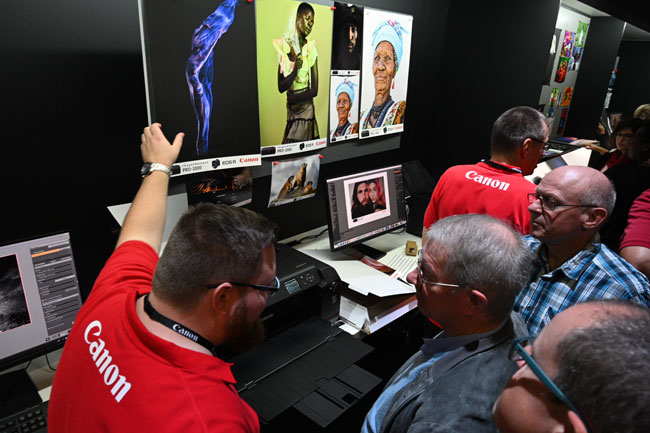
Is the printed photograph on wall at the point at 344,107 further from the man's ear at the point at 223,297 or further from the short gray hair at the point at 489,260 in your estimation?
the man's ear at the point at 223,297

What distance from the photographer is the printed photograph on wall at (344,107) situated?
2.31 m

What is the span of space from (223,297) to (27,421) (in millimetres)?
766

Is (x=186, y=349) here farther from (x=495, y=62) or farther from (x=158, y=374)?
(x=495, y=62)

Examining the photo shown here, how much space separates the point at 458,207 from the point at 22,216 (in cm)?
181

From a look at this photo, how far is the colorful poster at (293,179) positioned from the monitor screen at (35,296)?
3.46 ft

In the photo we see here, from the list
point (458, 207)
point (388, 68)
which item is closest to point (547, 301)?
point (458, 207)

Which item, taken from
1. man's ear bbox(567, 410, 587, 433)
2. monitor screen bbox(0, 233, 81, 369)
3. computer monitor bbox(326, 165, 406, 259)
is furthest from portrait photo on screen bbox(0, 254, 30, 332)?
man's ear bbox(567, 410, 587, 433)

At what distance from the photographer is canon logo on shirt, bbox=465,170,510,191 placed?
1.95m

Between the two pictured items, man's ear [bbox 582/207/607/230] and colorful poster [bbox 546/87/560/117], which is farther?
colorful poster [bbox 546/87/560/117]

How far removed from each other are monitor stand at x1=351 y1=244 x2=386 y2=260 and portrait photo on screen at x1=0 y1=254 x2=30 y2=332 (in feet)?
5.19

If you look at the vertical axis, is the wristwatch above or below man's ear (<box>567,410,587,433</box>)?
above

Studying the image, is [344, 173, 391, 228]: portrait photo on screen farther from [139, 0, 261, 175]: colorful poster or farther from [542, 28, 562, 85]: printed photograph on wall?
[542, 28, 562, 85]: printed photograph on wall

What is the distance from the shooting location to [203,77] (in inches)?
64.1

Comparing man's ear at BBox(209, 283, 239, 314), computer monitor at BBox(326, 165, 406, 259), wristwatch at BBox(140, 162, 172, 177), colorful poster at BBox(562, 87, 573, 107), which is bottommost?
computer monitor at BBox(326, 165, 406, 259)
